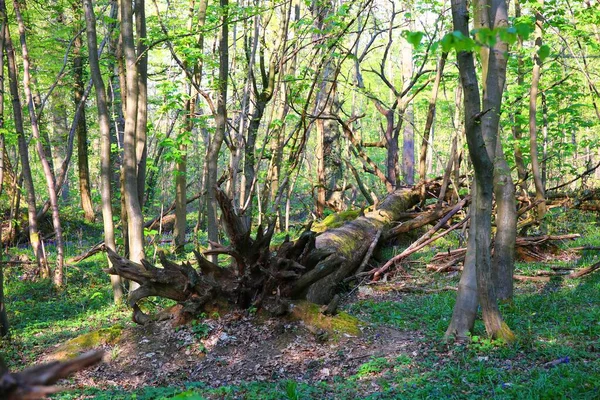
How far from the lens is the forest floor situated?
477 cm

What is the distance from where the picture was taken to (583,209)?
1226 centimetres

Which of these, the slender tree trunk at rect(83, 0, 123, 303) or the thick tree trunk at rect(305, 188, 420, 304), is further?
the slender tree trunk at rect(83, 0, 123, 303)

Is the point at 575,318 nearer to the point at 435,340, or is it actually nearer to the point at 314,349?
the point at 435,340

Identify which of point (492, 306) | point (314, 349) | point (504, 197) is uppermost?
point (504, 197)

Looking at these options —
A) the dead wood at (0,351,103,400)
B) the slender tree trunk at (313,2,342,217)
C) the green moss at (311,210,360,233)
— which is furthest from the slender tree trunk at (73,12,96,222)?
the dead wood at (0,351,103,400)

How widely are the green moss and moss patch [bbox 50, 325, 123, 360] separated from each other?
5.28m

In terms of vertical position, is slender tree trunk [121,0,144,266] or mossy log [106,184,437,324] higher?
slender tree trunk [121,0,144,266]

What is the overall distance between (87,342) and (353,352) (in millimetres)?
3400

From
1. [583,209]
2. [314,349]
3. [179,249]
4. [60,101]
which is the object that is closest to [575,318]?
[314,349]

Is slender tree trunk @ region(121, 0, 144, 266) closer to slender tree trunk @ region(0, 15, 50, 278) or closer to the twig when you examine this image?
slender tree trunk @ region(0, 15, 50, 278)

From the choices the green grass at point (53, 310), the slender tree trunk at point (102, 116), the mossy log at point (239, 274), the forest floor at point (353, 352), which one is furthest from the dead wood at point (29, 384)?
the slender tree trunk at point (102, 116)

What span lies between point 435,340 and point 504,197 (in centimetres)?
233

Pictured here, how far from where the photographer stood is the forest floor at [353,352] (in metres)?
4.77

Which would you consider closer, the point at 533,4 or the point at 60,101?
the point at 533,4
